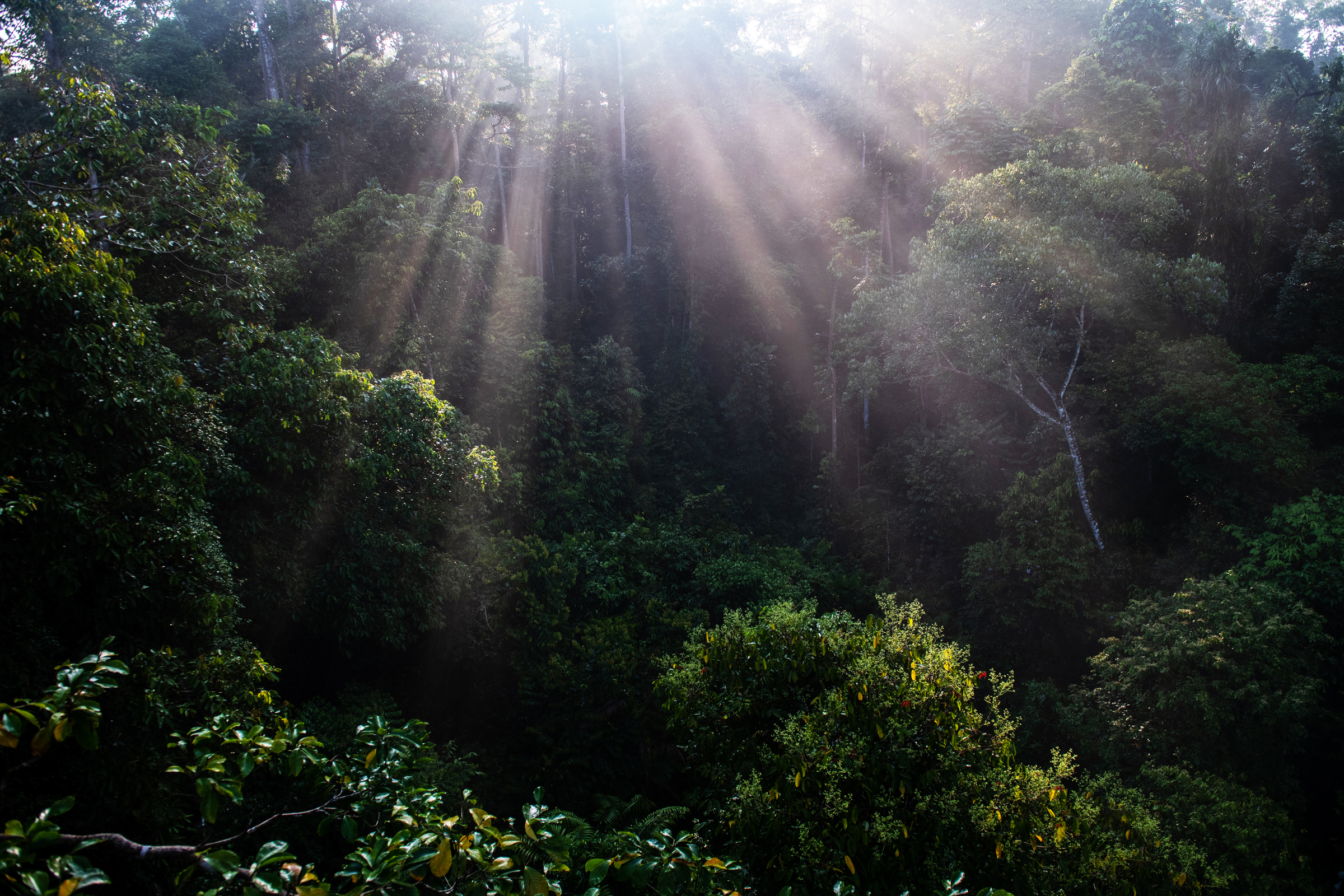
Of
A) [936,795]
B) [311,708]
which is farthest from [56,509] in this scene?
[936,795]

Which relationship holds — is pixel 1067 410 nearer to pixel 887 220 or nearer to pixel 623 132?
pixel 887 220

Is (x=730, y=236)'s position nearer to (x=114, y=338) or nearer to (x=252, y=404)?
(x=252, y=404)

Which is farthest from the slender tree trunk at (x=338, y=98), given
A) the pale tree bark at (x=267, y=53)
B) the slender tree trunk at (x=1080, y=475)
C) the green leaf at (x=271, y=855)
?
the green leaf at (x=271, y=855)

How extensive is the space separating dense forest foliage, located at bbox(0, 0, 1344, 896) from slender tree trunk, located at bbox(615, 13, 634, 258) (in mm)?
415

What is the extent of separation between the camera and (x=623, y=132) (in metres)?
25.7

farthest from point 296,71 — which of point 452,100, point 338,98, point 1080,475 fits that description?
point 1080,475

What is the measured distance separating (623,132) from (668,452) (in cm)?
1412

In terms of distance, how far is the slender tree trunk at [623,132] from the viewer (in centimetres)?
2539

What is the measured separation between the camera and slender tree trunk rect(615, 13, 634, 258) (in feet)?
83.3

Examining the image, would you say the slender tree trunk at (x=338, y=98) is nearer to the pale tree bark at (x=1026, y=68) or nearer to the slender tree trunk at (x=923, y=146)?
the slender tree trunk at (x=923, y=146)

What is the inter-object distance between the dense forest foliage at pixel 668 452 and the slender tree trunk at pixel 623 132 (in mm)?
→ 415

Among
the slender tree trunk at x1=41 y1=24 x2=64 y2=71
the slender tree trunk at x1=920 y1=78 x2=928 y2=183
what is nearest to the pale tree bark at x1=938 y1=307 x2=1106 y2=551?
the slender tree trunk at x1=920 y1=78 x2=928 y2=183

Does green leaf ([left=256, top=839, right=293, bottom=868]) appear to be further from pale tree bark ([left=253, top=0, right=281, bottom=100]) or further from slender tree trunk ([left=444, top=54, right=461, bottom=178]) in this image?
pale tree bark ([left=253, top=0, right=281, bottom=100])

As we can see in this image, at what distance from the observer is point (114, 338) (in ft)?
17.2
